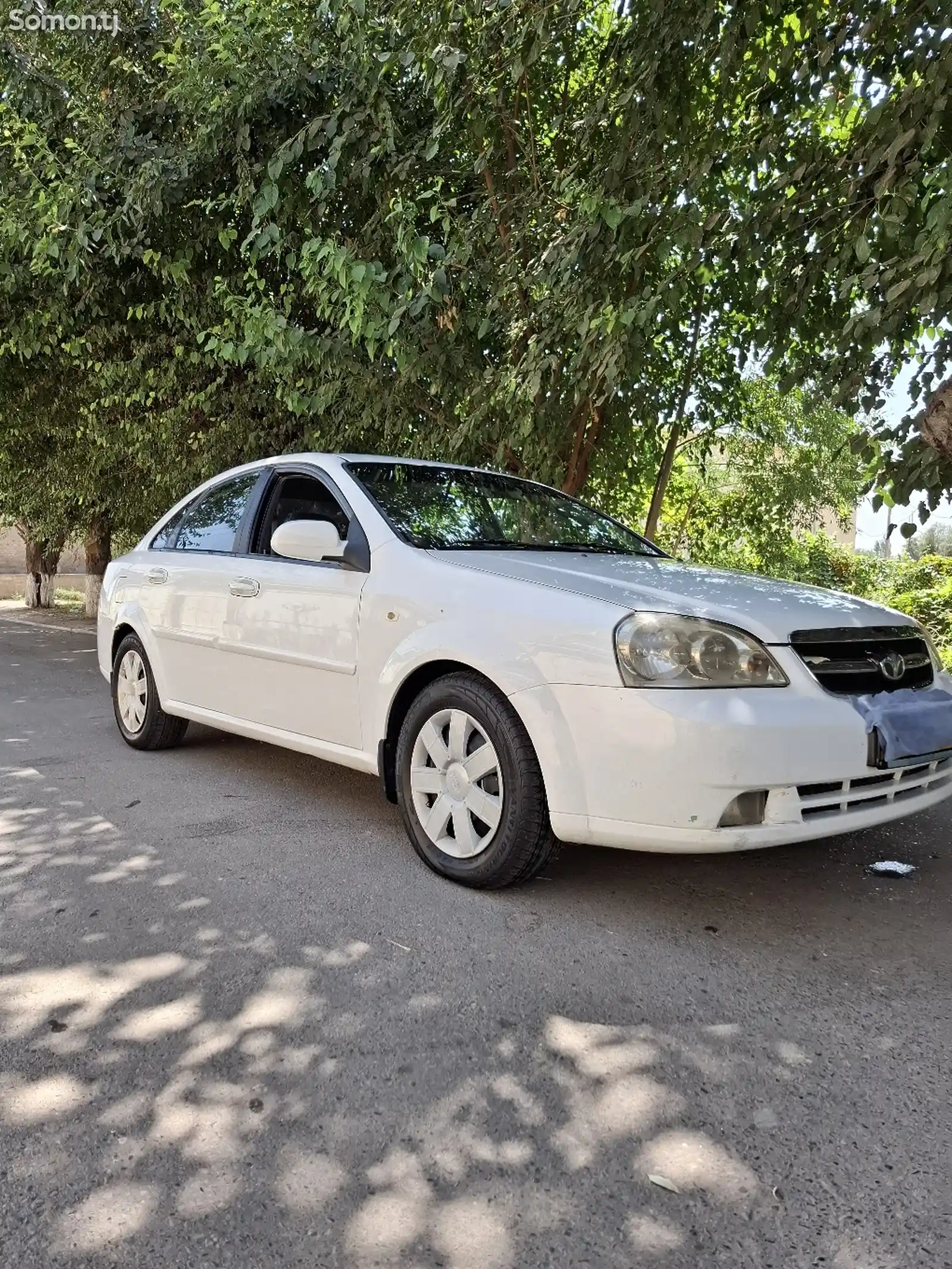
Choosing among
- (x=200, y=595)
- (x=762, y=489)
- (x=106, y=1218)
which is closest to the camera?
(x=106, y=1218)

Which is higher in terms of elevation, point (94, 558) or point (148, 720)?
point (94, 558)

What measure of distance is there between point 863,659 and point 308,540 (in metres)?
2.16

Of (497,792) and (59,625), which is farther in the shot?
(59,625)

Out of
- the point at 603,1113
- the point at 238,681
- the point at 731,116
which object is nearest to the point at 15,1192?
the point at 603,1113

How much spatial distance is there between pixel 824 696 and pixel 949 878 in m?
1.19

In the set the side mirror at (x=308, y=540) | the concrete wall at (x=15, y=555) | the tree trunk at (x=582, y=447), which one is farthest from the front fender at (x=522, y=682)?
the concrete wall at (x=15, y=555)

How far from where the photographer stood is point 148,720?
5.43 metres

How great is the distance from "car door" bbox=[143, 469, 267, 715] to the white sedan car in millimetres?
48

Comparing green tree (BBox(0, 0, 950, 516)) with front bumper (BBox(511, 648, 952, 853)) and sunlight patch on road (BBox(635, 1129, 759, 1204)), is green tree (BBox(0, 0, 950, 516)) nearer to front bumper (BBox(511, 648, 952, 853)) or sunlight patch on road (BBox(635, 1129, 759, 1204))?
front bumper (BBox(511, 648, 952, 853))

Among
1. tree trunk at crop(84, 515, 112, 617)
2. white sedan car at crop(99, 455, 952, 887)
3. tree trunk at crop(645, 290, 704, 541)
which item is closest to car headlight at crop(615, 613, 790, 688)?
white sedan car at crop(99, 455, 952, 887)

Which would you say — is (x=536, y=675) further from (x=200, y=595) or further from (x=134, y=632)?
(x=134, y=632)

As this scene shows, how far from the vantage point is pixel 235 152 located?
8.28 metres

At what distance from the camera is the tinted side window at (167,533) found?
217 inches

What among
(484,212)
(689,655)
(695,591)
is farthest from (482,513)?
(484,212)
